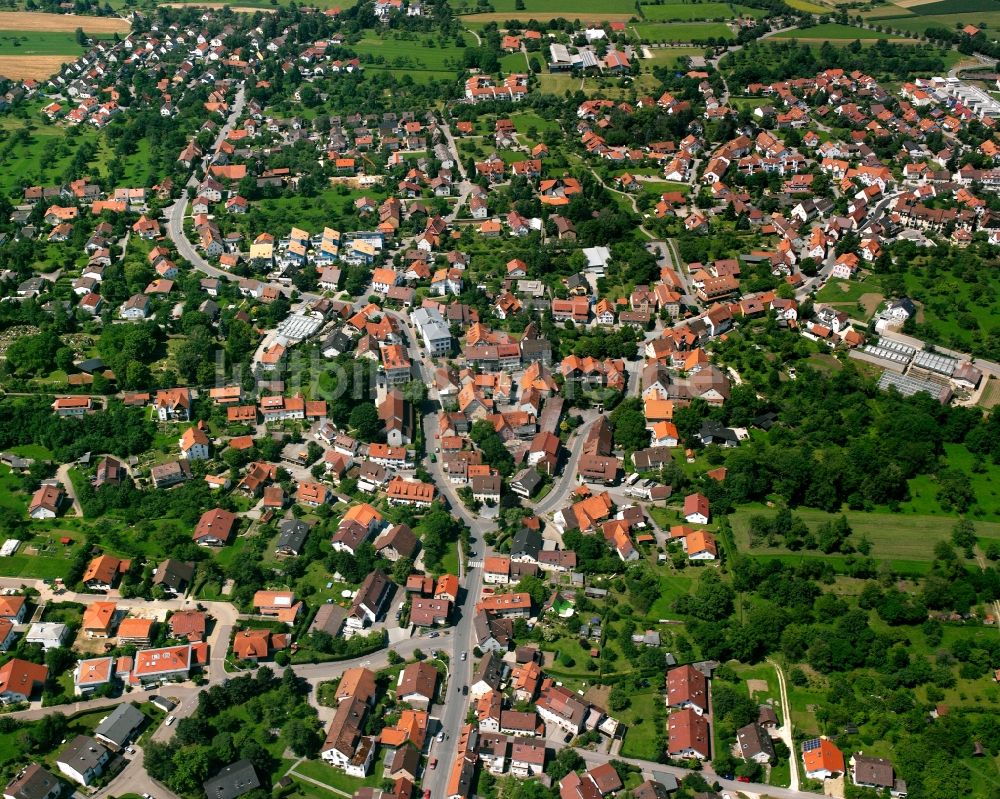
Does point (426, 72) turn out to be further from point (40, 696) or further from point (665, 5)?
point (40, 696)

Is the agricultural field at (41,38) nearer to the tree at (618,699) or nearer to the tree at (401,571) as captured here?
the tree at (401,571)

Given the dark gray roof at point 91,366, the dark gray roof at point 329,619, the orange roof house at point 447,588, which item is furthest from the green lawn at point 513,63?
the dark gray roof at point 329,619

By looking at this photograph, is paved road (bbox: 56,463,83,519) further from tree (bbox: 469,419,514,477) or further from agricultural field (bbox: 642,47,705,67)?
agricultural field (bbox: 642,47,705,67)

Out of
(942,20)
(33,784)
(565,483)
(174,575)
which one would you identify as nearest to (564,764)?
(565,483)

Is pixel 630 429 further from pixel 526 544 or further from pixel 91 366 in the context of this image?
pixel 91 366

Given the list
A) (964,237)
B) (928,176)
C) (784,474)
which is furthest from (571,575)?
(928,176)

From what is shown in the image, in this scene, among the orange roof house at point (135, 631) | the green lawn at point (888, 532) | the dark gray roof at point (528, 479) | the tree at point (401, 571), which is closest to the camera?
the orange roof house at point (135, 631)

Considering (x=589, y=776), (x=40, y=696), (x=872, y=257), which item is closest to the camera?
(x=589, y=776)
